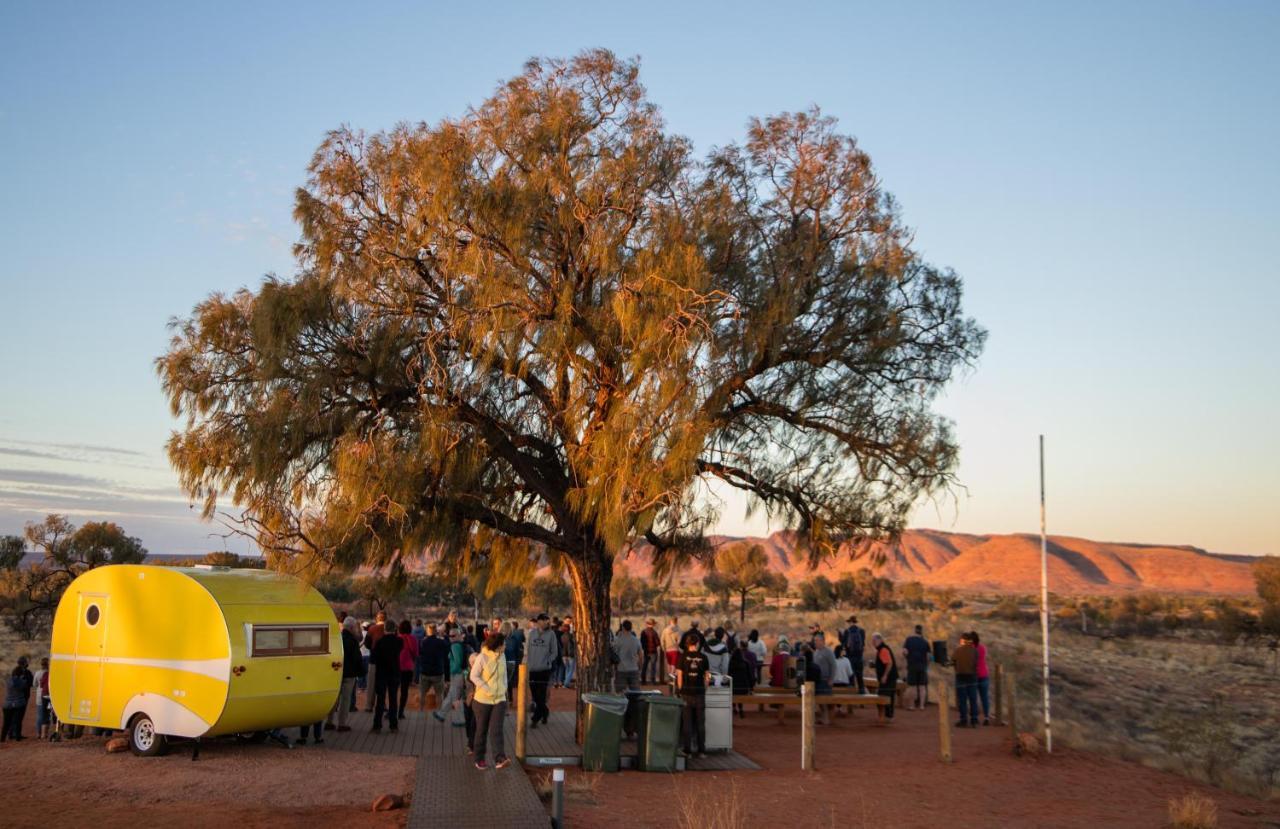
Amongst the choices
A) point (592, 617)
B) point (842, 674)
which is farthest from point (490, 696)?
point (842, 674)

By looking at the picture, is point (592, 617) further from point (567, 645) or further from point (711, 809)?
point (567, 645)

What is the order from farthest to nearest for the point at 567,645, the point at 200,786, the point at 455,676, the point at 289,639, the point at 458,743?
the point at 567,645 → the point at 455,676 → the point at 458,743 → the point at 289,639 → the point at 200,786

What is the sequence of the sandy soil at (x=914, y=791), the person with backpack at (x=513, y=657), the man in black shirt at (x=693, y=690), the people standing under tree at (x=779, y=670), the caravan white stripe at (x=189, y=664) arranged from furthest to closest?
the people standing under tree at (x=779, y=670) < the person with backpack at (x=513, y=657) < the man in black shirt at (x=693, y=690) < the caravan white stripe at (x=189, y=664) < the sandy soil at (x=914, y=791)

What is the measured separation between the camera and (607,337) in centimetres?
1472

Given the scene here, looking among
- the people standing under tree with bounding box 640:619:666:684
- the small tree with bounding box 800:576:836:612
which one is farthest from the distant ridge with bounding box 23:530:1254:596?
the people standing under tree with bounding box 640:619:666:684

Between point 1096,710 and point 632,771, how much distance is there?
19.0 metres

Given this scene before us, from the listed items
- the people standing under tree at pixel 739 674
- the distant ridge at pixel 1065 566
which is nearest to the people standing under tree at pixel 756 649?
the people standing under tree at pixel 739 674

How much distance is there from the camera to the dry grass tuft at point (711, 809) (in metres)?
9.50

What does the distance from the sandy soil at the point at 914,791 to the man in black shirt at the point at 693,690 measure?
0.86m

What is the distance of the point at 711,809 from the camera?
34.4 ft

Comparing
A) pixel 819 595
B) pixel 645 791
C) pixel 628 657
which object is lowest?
pixel 819 595

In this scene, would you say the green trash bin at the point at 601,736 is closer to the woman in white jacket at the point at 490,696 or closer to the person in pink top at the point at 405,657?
the woman in white jacket at the point at 490,696

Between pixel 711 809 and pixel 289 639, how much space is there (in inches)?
239

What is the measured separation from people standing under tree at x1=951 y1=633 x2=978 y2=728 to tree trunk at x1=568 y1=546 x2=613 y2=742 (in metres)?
6.52
